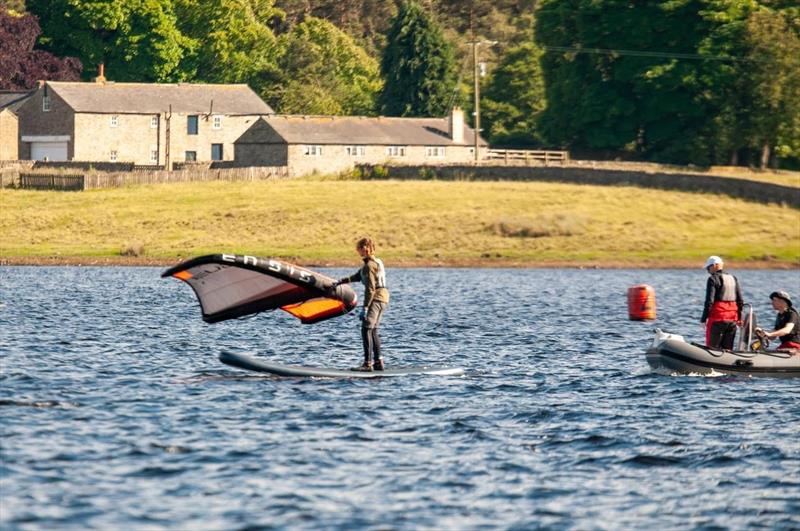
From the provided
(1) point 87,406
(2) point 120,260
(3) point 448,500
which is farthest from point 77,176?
(3) point 448,500

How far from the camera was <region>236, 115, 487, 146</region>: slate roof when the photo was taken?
112625 millimetres

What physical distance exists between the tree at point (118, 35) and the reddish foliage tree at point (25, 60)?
14.4 ft

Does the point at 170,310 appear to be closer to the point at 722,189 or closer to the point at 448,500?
the point at 448,500

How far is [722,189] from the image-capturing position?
9019 cm

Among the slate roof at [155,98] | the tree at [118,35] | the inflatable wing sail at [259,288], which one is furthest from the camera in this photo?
the tree at [118,35]

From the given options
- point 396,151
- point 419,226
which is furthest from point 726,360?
point 396,151

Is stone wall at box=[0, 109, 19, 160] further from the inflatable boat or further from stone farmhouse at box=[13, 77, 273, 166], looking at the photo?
the inflatable boat

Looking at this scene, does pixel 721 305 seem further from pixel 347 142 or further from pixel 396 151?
pixel 396 151

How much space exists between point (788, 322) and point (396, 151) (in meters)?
87.8

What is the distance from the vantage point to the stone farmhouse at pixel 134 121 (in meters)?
115

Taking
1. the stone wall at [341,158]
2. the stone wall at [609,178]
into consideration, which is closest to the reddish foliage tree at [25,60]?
the stone wall at [341,158]

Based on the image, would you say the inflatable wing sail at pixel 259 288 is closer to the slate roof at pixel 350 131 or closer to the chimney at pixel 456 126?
the slate roof at pixel 350 131

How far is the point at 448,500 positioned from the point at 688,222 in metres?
70.5

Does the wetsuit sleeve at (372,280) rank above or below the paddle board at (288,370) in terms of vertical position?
above
